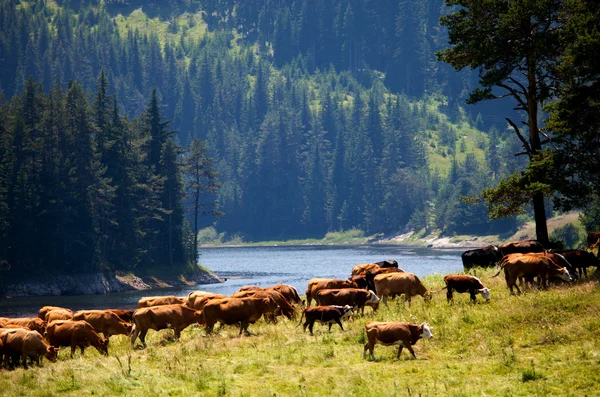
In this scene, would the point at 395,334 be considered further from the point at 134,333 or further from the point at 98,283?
the point at 98,283

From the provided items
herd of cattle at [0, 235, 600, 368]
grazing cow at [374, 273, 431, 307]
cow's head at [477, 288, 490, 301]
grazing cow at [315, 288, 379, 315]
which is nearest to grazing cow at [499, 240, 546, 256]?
herd of cattle at [0, 235, 600, 368]

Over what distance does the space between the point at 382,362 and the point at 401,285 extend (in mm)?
7110

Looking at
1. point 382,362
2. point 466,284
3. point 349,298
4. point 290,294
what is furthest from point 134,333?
point 466,284

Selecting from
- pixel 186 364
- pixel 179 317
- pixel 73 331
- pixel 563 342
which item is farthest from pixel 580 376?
pixel 73 331

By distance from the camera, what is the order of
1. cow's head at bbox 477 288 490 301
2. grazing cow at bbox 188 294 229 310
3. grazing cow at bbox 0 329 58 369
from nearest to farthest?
1. grazing cow at bbox 0 329 58 369
2. cow's head at bbox 477 288 490 301
3. grazing cow at bbox 188 294 229 310

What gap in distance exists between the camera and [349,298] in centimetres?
2769

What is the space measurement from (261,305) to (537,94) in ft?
52.8

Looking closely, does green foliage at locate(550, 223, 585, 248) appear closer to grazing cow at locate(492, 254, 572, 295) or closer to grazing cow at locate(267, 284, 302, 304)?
grazing cow at locate(267, 284, 302, 304)

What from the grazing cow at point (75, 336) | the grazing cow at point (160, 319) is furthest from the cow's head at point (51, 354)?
the grazing cow at point (160, 319)

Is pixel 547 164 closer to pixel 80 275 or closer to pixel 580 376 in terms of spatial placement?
pixel 580 376

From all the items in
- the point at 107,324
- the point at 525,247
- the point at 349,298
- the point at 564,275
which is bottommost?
the point at 107,324

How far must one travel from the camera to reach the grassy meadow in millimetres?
19594

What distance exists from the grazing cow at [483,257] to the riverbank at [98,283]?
57143mm

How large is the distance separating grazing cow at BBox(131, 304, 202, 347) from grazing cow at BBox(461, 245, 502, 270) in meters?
15.4
